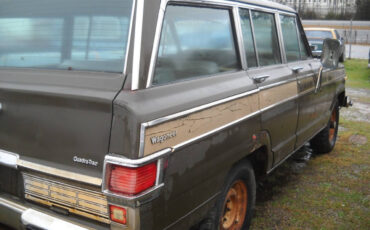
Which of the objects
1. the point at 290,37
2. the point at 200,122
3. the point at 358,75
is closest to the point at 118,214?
the point at 200,122

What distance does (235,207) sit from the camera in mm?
3043

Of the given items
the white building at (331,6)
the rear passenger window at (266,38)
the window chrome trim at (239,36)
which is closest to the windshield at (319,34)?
the rear passenger window at (266,38)

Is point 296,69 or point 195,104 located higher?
point 296,69

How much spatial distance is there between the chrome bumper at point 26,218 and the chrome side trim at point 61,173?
26 centimetres

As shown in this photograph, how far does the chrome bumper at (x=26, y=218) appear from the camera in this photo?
6.70ft

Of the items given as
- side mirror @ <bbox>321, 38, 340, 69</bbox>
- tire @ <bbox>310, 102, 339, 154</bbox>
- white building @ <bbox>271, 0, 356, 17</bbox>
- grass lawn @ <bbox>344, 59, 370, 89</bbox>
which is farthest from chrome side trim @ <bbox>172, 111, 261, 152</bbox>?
white building @ <bbox>271, 0, 356, 17</bbox>

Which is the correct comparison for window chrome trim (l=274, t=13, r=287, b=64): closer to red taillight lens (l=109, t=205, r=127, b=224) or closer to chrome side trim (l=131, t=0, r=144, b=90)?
chrome side trim (l=131, t=0, r=144, b=90)

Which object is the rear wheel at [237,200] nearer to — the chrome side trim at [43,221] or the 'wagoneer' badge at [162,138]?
the 'wagoneer' badge at [162,138]

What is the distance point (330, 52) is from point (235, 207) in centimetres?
261

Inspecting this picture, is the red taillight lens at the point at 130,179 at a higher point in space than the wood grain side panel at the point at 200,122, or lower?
lower

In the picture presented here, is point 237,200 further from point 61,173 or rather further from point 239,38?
point 61,173

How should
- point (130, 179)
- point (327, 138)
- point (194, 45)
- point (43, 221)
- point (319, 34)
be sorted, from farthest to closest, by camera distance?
point (319, 34) → point (327, 138) → point (194, 45) → point (43, 221) → point (130, 179)

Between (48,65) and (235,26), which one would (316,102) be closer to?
(235,26)

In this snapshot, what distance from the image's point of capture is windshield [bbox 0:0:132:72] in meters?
2.10
